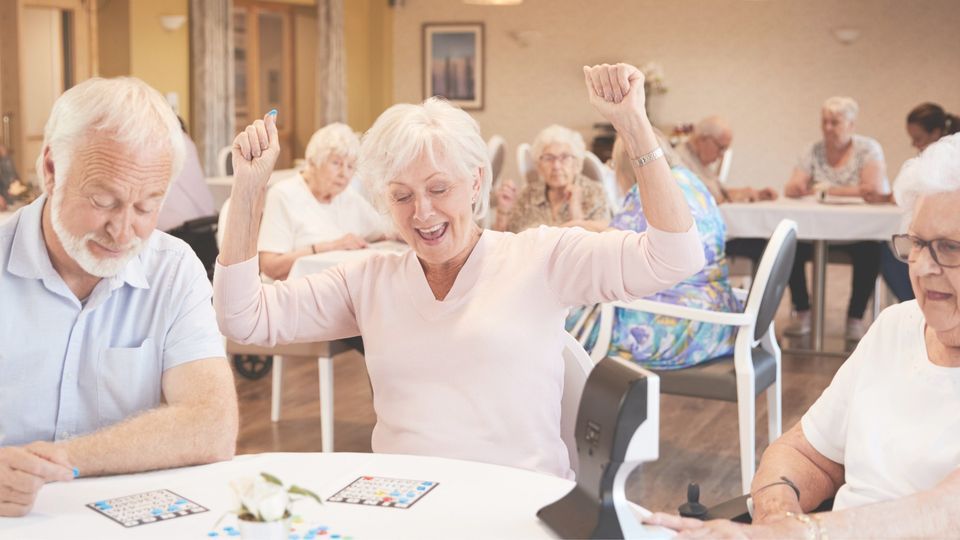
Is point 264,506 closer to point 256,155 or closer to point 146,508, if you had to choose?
point 146,508

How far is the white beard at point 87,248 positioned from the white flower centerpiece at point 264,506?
0.68 meters

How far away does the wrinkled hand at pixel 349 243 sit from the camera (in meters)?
4.62

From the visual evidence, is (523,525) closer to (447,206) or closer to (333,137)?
(447,206)

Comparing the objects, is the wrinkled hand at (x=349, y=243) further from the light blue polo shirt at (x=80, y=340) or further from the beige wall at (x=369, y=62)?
Answer: the beige wall at (x=369, y=62)

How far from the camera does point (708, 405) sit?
5145mm

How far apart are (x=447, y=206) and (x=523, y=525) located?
0.81 meters

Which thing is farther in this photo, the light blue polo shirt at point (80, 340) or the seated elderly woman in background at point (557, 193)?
the seated elderly woman in background at point (557, 193)

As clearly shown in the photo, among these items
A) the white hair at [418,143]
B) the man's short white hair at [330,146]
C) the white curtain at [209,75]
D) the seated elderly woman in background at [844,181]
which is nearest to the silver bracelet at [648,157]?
the white hair at [418,143]

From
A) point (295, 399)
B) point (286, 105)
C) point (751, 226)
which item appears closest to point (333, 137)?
point (295, 399)

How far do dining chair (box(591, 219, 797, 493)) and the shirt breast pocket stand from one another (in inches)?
79.3

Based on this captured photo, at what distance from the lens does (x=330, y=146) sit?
15.6ft

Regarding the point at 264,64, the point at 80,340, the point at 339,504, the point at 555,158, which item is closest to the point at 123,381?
the point at 80,340

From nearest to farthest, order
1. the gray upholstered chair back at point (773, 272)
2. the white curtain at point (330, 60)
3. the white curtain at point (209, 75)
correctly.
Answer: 1. the gray upholstered chair back at point (773, 272)
2. the white curtain at point (209, 75)
3. the white curtain at point (330, 60)

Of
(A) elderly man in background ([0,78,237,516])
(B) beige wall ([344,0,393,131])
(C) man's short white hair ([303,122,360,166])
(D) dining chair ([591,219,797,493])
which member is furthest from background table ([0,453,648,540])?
(B) beige wall ([344,0,393,131])
